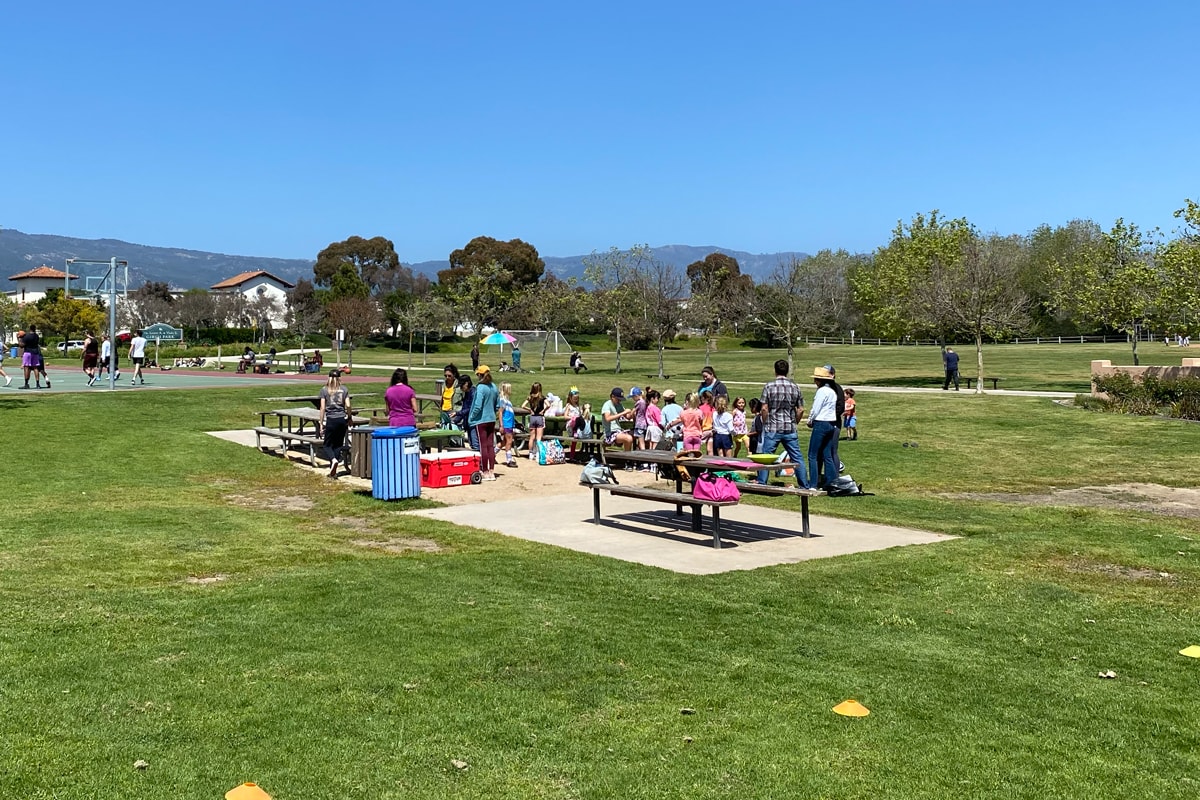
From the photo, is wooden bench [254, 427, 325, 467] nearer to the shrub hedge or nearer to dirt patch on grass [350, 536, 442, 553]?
dirt patch on grass [350, 536, 442, 553]

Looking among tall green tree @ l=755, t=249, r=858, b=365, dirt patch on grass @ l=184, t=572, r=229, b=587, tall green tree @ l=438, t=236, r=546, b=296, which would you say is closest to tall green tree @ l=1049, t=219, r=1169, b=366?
tall green tree @ l=755, t=249, r=858, b=365

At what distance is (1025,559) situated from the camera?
10.0 metres

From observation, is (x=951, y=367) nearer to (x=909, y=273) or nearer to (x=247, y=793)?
(x=909, y=273)

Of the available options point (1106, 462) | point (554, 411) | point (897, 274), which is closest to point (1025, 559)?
point (1106, 462)

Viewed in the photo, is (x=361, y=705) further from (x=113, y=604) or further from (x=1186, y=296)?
(x=1186, y=296)

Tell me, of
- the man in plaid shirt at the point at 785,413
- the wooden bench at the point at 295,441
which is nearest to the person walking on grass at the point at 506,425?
the wooden bench at the point at 295,441

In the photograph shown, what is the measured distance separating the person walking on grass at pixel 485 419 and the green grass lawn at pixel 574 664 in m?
4.04

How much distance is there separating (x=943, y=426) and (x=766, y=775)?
21.1 m

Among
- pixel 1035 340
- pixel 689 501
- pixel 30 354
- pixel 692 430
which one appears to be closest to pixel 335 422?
pixel 692 430

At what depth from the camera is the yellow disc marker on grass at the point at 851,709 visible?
5641mm

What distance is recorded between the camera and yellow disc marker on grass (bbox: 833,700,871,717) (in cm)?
564

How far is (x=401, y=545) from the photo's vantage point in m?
11.1

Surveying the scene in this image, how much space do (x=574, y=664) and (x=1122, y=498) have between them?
1139 cm

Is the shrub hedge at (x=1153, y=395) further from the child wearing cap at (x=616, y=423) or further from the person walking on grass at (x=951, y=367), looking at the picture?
the child wearing cap at (x=616, y=423)
